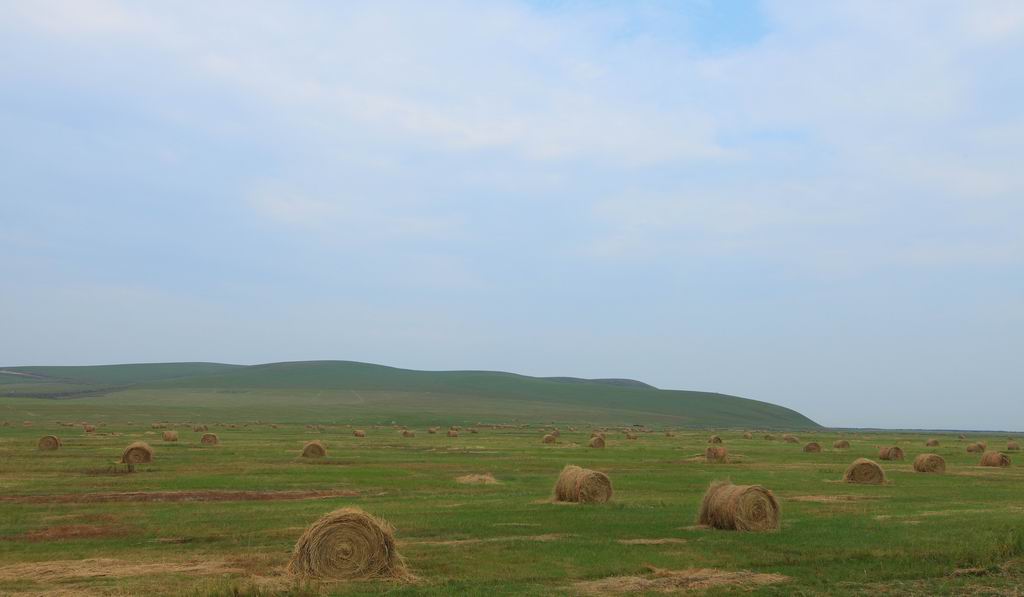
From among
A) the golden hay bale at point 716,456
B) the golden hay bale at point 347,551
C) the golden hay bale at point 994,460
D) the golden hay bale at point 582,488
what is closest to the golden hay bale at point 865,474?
the golden hay bale at point 582,488

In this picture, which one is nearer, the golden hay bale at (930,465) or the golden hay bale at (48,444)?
the golden hay bale at (930,465)

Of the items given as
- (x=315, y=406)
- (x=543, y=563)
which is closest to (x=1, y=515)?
(x=543, y=563)

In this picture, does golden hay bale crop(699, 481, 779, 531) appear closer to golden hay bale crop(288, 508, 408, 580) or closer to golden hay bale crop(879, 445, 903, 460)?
golden hay bale crop(288, 508, 408, 580)

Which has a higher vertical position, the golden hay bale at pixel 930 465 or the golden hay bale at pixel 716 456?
the golden hay bale at pixel 930 465

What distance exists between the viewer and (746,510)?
68.1ft

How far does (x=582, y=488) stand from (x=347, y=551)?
11.4 metres

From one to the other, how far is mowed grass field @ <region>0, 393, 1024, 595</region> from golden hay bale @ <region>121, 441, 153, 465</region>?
2.52ft

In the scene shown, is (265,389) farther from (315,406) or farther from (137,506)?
(137,506)

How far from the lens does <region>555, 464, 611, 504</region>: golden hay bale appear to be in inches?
1028

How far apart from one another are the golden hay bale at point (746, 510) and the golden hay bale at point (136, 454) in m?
26.9

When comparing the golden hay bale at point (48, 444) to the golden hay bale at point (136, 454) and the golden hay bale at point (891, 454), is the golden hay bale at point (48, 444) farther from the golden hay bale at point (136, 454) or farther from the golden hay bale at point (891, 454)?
the golden hay bale at point (891, 454)

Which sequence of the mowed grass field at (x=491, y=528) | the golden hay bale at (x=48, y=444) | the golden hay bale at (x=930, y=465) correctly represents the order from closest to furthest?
the mowed grass field at (x=491, y=528), the golden hay bale at (x=930, y=465), the golden hay bale at (x=48, y=444)

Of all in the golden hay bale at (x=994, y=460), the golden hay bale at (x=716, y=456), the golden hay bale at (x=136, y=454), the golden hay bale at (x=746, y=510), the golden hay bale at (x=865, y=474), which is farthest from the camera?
the golden hay bale at (x=716, y=456)

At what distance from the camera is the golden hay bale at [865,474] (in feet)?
108
